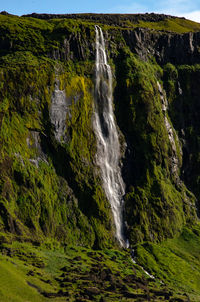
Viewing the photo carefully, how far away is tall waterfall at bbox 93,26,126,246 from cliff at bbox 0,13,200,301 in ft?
5.11

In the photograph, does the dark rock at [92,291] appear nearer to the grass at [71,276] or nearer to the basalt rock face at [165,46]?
the grass at [71,276]

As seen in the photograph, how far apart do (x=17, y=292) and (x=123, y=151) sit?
51.2 m

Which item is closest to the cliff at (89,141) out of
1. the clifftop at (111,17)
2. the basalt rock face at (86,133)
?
the basalt rock face at (86,133)

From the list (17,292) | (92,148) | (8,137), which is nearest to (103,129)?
(92,148)

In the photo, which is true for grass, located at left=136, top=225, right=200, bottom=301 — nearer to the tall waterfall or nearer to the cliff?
the cliff

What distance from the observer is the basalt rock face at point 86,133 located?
267 ft

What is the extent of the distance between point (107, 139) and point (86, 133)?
6.08 metres

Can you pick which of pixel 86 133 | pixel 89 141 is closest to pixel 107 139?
pixel 89 141

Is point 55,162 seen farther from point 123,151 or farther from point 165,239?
Answer: point 165,239

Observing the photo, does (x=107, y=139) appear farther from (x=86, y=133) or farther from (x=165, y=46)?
(x=165, y=46)

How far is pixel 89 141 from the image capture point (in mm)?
95438

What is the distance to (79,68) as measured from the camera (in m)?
98.7

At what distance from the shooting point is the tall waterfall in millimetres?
93938

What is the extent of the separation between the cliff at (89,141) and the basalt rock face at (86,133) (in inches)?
8.3
